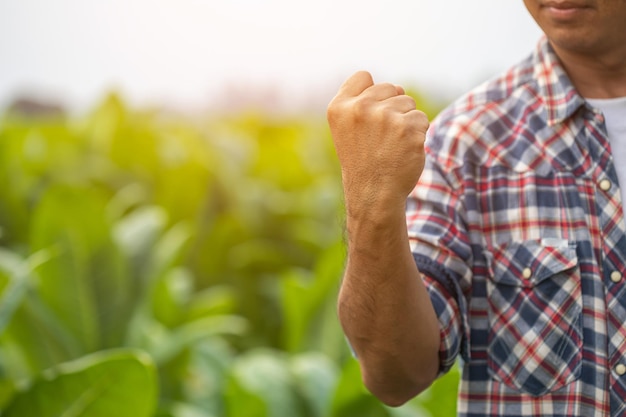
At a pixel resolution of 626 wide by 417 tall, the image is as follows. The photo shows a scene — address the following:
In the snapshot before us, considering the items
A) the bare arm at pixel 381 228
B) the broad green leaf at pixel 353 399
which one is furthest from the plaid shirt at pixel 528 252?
the broad green leaf at pixel 353 399

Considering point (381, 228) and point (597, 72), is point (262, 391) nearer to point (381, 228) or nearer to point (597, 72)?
point (381, 228)

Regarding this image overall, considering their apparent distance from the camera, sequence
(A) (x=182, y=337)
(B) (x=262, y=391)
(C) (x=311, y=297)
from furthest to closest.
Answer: (C) (x=311, y=297) → (A) (x=182, y=337) → (B) (x=262, y=391)

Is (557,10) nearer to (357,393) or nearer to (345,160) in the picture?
(345,160)

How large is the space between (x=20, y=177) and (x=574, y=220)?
2.88 metres

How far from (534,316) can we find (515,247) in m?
0.13

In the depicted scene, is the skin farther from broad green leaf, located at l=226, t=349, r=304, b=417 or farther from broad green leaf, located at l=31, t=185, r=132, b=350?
broad green leaf, located at l=31, t=185, r=132, b=350

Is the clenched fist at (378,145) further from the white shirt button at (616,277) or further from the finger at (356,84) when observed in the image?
the white shirt button at (616,277)

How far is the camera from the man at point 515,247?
5.30 ft

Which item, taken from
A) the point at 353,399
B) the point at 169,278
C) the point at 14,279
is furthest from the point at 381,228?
the point at 169,278

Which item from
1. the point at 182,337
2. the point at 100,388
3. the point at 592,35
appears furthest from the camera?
the point at 182,337

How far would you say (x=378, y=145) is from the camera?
151 centimetres

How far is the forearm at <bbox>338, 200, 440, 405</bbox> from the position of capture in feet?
5.04

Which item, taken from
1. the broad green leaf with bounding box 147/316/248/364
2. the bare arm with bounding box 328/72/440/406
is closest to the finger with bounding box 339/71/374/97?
the bare arm with bounding box 328/72/440/406

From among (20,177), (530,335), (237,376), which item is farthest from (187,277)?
(530,335)
